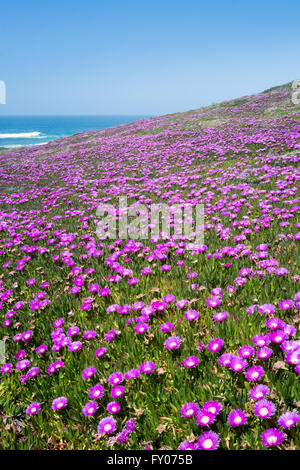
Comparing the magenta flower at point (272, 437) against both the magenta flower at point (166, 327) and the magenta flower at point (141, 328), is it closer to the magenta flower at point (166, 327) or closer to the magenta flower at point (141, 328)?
the magenta flower at point (166, 327)

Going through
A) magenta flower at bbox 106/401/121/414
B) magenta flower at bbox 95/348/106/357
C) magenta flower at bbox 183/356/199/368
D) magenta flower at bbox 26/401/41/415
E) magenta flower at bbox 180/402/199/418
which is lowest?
magenta flower at bbox 26/401/41/415

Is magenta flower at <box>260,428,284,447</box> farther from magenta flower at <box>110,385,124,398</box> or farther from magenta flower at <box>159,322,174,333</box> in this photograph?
magenta flower at <box>159,322,174,333</box>

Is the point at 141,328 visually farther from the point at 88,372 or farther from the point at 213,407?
the point at 213,407

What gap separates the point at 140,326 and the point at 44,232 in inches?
211

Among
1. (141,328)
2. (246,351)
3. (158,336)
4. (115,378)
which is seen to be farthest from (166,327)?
(246,351)

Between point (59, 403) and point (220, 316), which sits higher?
point (220, 316)

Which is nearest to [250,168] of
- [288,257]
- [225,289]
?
[288,257]

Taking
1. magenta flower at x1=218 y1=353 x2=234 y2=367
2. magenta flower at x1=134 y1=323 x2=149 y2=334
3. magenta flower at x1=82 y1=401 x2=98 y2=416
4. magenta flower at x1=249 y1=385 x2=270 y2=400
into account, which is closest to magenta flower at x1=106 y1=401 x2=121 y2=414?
magenta flower at x1=82 y1=401 x2=98 y2=416

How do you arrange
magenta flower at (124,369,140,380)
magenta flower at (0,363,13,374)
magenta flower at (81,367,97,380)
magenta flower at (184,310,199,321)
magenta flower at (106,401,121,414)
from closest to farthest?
magenta flower at (106,401,121,414)
magenta flower at (124,369,140,380)
magenta flower at (81,367,97,380)
magenta flower at (0,363,13,374)
magenta flower at (184,310,199,321)

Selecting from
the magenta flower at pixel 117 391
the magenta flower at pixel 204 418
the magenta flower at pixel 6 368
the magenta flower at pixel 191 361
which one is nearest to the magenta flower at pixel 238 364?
the magenta flower at pixel 191 361

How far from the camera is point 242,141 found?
16000 mm
